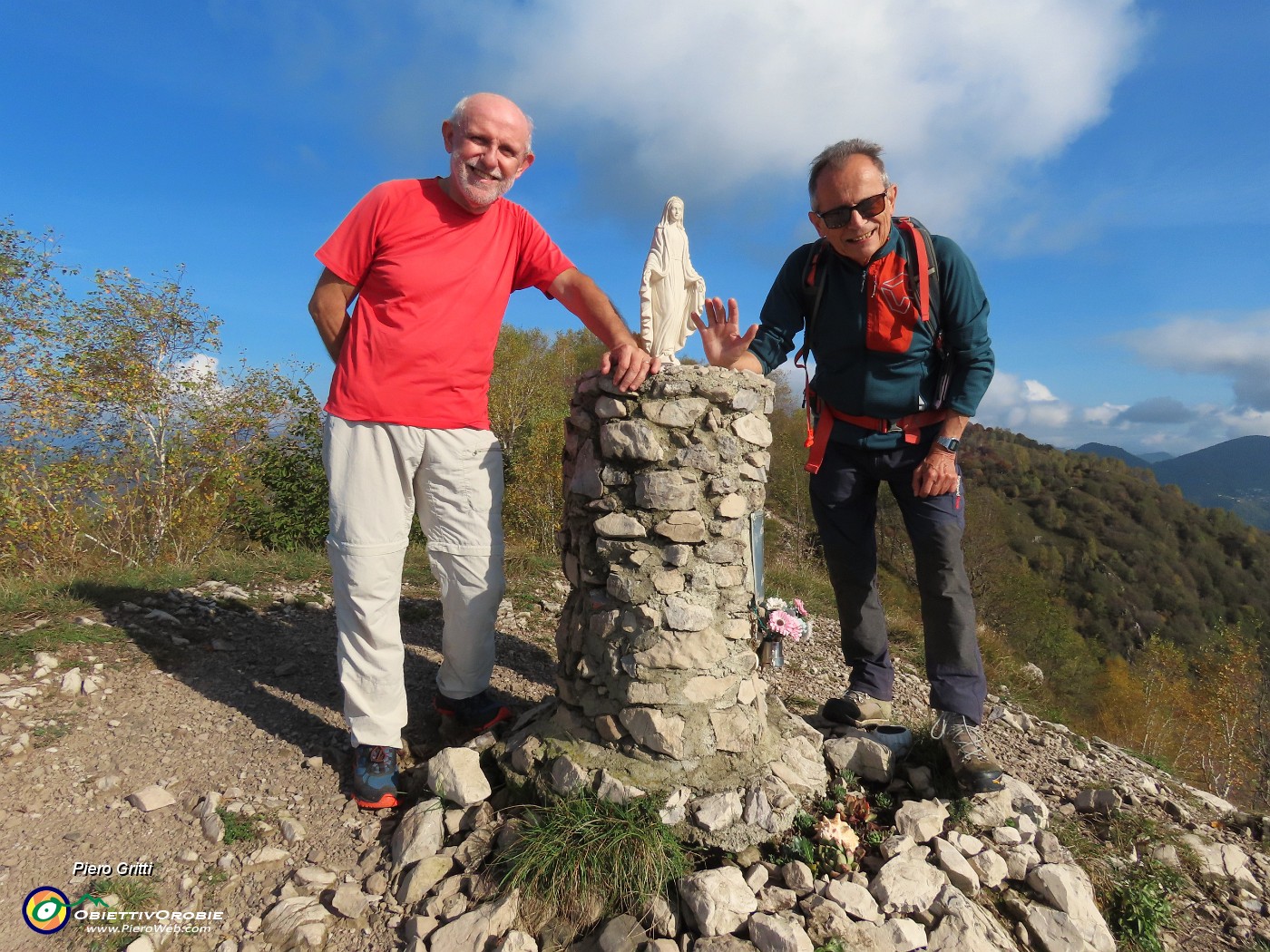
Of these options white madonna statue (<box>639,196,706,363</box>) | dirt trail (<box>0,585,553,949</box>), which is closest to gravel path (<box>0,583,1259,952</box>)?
dirt trail (<box>0,585,553,949</box>)

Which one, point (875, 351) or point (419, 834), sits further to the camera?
point (875, 351)

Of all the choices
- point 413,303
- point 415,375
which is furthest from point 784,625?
point 413,303

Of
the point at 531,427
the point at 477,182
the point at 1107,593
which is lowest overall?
the point at 1107,593

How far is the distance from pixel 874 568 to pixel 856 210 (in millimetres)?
1885

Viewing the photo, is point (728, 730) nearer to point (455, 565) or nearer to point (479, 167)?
point (455, 565)

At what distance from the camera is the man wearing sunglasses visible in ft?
10.5

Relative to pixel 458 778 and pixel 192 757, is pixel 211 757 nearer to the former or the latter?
pixel 192 757

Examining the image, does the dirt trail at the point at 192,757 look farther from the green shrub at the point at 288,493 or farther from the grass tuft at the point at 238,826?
the green shrub at the point at 288,493

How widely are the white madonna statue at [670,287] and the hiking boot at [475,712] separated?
2.24 meters

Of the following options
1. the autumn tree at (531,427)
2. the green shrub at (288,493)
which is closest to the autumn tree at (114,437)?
the green shrub at (288,493)

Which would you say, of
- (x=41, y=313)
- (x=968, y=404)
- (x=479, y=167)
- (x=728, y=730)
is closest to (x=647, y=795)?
(x=728, y=730)

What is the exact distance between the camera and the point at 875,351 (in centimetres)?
335

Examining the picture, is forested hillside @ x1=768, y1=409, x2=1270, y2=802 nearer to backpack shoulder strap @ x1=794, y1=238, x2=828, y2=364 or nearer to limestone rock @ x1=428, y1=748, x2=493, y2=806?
backpack shoulder strap @ x1=794, y1=238, x2=828, y2=364

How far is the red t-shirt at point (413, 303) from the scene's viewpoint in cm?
325
